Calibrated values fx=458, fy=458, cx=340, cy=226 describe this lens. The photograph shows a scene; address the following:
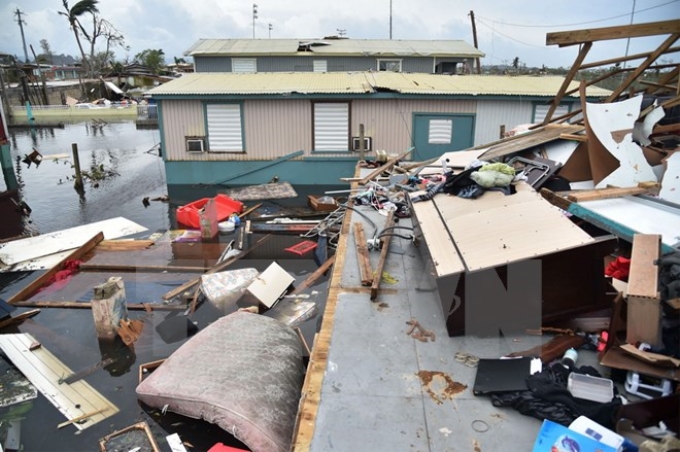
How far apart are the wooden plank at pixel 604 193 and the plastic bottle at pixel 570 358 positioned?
2.55 metres

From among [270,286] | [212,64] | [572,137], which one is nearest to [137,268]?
[270,286]

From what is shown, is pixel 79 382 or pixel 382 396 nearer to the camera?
pixel 382 396

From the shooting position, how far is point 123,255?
36.0 ft

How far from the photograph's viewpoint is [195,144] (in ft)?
54.0

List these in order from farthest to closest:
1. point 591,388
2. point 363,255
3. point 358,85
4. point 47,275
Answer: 1. point 358,85
2. point 47,275
3. point 363,255
4. point 591,388

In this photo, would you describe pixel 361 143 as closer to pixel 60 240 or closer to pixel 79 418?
pixel 60 240

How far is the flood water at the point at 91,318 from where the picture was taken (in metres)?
5.41

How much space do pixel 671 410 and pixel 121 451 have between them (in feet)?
17.3

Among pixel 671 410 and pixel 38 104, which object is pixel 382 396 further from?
pixel 38 104

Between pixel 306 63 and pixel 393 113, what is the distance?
12.1 meters

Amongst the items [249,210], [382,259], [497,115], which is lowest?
[249,210]

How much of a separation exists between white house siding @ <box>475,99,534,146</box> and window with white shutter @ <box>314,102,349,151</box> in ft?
15.8

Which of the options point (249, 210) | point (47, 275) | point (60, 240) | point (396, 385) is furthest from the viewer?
point (249, 210)

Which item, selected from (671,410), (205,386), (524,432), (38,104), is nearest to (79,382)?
(205,386)
